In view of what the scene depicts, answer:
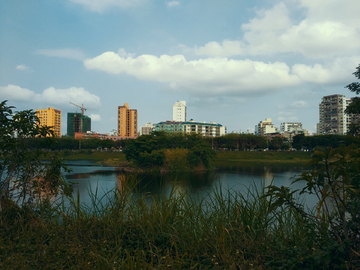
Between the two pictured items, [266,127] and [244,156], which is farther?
[266,127]

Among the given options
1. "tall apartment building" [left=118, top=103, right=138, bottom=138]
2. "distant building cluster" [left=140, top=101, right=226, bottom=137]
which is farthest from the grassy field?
"tall apartment building" [left=118, top=103, right=138, bottom=138]

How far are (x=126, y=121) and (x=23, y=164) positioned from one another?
116980 mm

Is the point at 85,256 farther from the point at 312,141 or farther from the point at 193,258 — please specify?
the point at 312,141

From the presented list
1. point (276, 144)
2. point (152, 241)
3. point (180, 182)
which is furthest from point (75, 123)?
point (152, 241)

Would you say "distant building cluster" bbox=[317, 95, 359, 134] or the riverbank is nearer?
the riverbank

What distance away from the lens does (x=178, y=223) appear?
285 centimetres

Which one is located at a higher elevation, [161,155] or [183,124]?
[183,124]

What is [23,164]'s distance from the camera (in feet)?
12.4

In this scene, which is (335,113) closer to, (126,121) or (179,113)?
(179,113)

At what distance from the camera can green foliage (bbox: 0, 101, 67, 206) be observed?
11.9ft

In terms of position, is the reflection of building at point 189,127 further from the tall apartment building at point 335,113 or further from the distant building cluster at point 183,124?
the tall apartment building at point 335,113

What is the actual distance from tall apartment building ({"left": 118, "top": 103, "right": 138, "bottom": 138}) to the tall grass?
116778 millimetres

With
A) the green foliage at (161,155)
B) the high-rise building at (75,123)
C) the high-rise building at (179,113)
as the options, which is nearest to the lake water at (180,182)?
the green foliage at (161,155)

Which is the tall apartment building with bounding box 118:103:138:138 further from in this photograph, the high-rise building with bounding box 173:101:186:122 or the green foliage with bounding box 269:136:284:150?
the green foliage with bounding box 269:136:284:150
